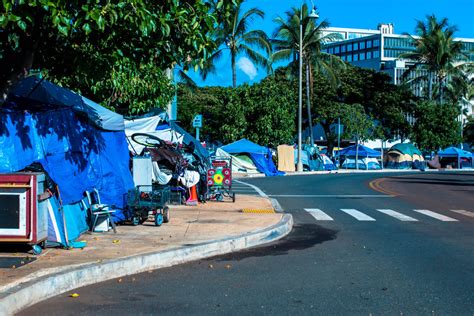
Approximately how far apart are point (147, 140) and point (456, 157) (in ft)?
176

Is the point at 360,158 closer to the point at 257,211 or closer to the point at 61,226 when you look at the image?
the point at 257,211

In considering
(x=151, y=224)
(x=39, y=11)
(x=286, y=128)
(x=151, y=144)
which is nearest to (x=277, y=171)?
(x=286, y=128)

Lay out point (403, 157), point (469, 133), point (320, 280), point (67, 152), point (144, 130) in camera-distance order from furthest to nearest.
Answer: point (469, 133) < point (403, 157) < point (144, 130) < point (67, 152) < point (320, 280)

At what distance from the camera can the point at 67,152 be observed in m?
10.3

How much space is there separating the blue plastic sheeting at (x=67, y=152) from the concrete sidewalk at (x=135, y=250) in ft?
2.79

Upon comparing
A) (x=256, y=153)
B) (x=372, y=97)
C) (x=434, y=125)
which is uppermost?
(x=372, y=97)

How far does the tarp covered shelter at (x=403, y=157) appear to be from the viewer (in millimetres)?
60219

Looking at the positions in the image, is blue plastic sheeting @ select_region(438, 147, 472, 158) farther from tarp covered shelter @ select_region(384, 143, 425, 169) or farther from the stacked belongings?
the stacked belongings

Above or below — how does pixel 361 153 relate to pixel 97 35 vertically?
below

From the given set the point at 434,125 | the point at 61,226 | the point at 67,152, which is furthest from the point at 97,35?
the point at 434,125

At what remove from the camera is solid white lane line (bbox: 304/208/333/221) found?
15109 mm

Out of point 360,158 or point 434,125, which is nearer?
point 360,158

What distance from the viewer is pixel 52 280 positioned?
23.2 feet

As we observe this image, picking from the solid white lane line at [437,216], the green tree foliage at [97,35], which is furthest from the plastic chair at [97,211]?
the solid white lane line at [437,216]
